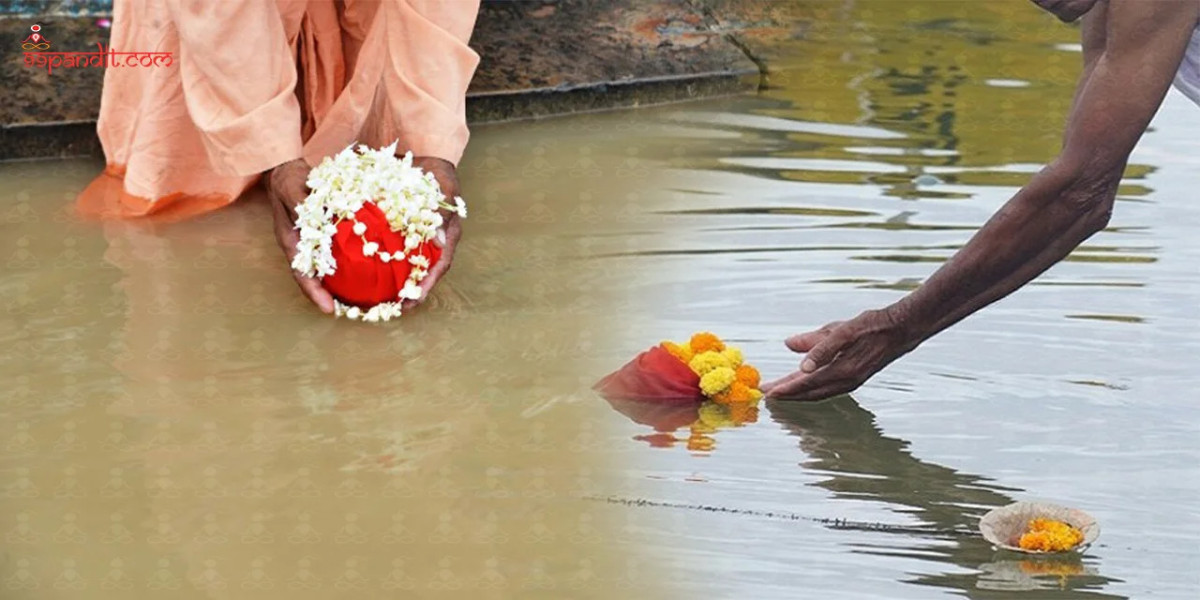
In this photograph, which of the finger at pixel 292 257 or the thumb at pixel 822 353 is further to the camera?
the finger at pixel 292 257

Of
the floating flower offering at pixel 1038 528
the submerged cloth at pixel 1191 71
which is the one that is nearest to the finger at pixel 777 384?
the floating flower offering at pixel 1038 528

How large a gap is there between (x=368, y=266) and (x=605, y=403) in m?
0.80

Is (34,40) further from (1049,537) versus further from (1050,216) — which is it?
(1049,537)

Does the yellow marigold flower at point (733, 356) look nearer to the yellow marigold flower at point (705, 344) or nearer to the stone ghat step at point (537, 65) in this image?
the yellow marigold flower at point (705, 344)

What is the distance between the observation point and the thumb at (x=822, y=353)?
374 cm

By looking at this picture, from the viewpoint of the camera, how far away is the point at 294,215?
15.2 ft

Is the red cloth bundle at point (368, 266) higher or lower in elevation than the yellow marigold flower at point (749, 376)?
lower

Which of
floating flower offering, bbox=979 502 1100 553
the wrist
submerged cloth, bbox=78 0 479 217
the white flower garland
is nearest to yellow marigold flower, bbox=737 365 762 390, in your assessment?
the wrist

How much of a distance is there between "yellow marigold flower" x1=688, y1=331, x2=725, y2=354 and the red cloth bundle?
830 millimetres

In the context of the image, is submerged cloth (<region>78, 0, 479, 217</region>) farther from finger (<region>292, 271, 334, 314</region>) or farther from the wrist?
the wrist

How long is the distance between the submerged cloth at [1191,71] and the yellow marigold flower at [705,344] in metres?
1.07

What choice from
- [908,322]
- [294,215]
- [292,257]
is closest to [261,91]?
[294,215]

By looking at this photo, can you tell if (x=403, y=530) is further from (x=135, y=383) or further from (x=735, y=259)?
(x=735, y=259)

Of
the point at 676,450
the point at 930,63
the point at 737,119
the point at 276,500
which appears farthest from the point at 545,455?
the point at 930,63
